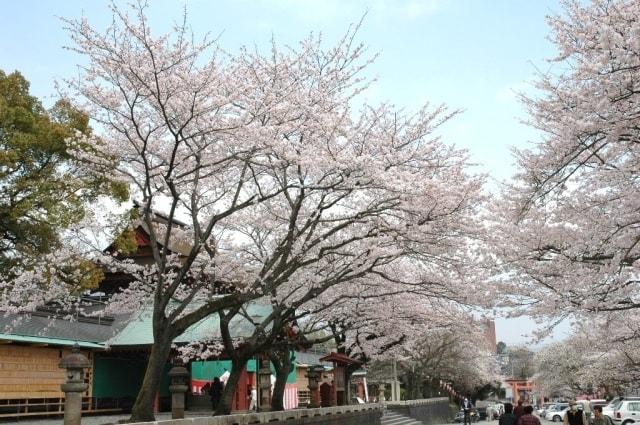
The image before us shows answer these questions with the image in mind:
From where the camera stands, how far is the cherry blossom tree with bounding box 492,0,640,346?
8.24 meters

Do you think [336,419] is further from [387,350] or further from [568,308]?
[568,308]

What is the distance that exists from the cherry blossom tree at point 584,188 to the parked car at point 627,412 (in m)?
13.4

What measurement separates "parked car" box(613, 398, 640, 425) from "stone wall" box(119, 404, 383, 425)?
392 inches

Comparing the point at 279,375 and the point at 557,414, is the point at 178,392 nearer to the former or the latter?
the point at 279,375

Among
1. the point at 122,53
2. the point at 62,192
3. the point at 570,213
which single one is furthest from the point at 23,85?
the point at 570,213

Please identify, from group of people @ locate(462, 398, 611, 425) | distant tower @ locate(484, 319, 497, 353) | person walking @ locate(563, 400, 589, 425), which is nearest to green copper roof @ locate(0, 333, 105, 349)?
group of people @ locate(462, 398, 611, 425)

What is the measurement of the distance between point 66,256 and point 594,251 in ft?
38.0

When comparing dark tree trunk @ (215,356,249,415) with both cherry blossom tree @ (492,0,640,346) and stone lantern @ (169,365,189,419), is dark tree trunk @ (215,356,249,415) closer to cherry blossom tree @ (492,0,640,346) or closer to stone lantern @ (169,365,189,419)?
stone lantern @ (169,365,189,419)

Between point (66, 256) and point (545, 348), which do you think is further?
point (545, 348)

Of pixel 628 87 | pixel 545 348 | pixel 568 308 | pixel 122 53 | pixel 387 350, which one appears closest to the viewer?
pixel 628 87

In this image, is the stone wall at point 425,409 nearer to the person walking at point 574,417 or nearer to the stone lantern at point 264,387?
the stone lantern at point 264,387

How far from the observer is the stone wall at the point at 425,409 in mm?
35519

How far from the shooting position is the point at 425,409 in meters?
40.5

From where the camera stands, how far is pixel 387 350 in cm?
2686
